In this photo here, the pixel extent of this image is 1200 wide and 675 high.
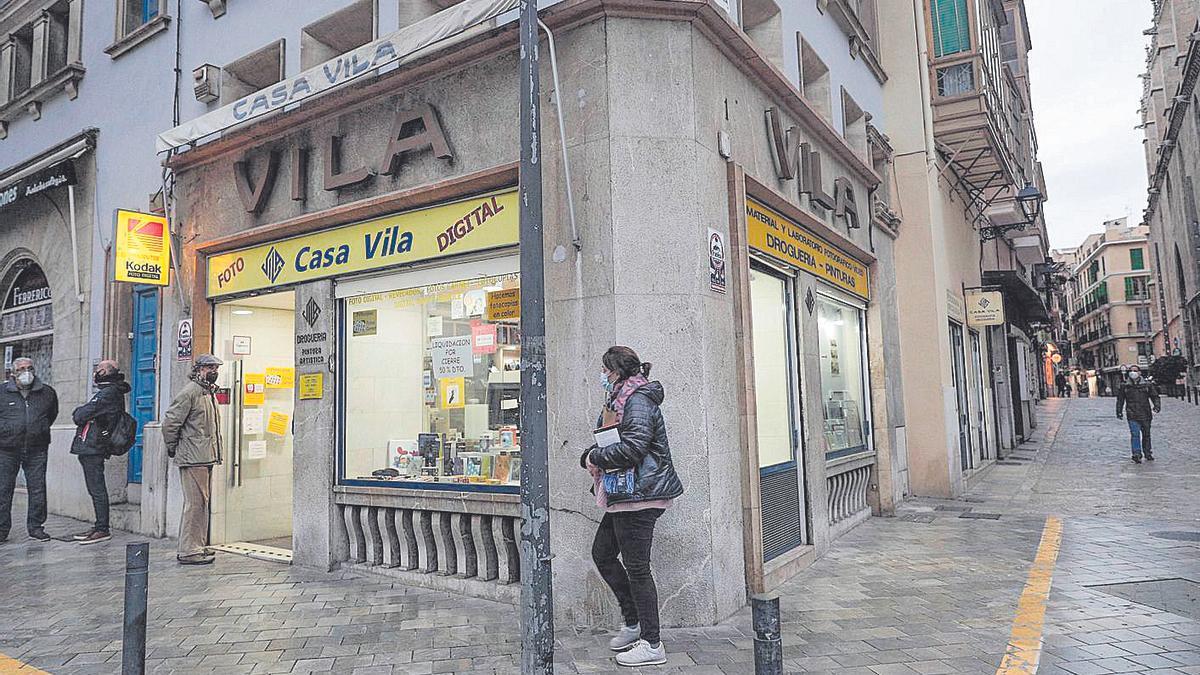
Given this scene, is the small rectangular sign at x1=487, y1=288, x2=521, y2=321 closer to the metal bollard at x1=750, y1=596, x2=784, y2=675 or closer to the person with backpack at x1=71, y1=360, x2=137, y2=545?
the metal bollard at x1=750, y1=596, x2=784, y2=675

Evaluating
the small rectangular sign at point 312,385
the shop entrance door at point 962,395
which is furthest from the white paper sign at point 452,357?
the shop entrance door at point 962,395

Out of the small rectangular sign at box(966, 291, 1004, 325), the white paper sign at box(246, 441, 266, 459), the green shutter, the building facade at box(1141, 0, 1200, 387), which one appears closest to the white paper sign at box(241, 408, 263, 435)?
the white paper sign at box(246, 441, 266, 459)

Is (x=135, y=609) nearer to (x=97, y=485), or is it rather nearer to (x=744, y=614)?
(x=744, y=614)

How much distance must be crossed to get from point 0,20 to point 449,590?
46.4 ft

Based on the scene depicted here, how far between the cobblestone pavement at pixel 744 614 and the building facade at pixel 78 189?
2.46 metres

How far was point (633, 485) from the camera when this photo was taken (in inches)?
181

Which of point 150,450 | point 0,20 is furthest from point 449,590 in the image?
point 0,20

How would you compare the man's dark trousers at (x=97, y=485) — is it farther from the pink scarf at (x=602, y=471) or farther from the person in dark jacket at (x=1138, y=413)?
the person in dark jacket at (x=1138, y=413)

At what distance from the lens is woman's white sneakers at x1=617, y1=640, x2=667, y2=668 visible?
15.1ft

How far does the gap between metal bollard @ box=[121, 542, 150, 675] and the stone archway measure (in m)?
10.1

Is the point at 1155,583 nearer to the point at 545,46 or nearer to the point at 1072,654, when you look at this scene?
the point at 1072,654

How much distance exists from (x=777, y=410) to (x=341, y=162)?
197 inches

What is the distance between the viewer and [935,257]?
476 inches

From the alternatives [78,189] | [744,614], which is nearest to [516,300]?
[744,614]
